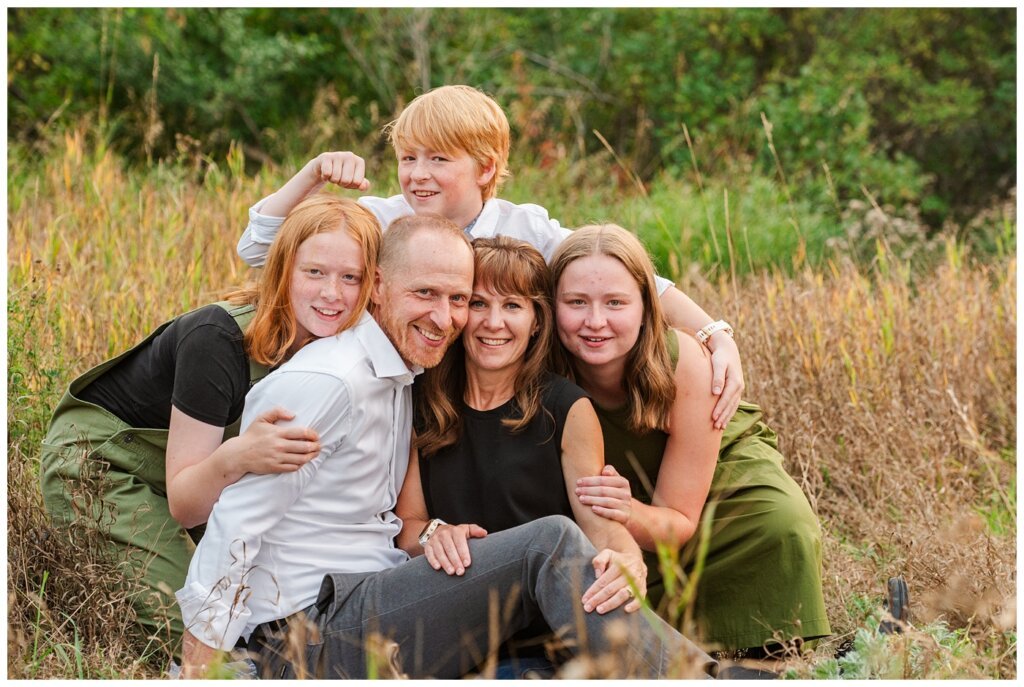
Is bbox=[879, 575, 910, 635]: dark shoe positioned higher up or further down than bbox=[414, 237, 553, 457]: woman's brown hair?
further down

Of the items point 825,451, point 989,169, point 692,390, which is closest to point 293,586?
point 692,390

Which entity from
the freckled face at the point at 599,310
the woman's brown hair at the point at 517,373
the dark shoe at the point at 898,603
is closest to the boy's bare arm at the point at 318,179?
the woman's brown hair at the point at 517,373

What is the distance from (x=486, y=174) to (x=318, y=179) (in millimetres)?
543

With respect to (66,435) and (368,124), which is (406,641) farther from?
(368,124)

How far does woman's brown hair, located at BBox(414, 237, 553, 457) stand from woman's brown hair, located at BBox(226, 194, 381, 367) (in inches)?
11.8

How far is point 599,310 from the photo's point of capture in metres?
3.04

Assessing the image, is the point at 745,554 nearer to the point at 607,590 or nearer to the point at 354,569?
the point at 607,590

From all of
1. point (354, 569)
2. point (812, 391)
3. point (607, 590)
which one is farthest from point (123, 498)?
point (812, 391)

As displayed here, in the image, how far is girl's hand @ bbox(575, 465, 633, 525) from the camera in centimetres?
287

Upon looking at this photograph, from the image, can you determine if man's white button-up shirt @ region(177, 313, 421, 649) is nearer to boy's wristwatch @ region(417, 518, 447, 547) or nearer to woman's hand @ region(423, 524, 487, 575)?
boy's wristwatch @ region(417, 518, 447, 547)

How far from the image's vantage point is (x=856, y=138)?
9820 mm

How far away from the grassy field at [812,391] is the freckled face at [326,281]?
95 centimetres

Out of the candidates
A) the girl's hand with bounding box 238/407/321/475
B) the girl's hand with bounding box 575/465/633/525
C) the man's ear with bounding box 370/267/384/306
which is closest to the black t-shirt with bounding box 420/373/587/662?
the girl's hand with bounding box 575/465/633/525

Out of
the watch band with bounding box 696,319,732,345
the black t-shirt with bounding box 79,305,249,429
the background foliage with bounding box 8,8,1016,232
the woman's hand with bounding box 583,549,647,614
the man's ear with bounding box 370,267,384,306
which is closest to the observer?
the woman's hand with bounding box 583,549,647,614
